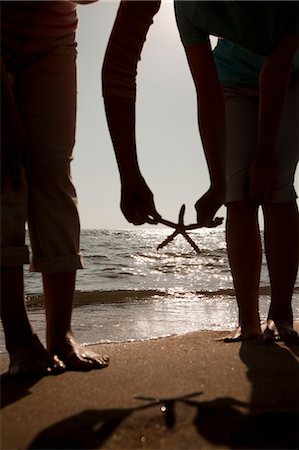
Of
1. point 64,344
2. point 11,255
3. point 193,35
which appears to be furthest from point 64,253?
point 193,35

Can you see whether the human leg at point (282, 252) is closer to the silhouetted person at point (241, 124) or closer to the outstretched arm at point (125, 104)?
the silhouetted person at point (241, 124)

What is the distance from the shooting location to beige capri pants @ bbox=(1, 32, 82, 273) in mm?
2064

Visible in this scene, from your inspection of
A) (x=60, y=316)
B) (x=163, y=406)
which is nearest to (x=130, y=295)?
(x=60, y=316)

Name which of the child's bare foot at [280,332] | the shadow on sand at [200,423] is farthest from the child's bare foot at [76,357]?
the child's bare foot at [280,332]

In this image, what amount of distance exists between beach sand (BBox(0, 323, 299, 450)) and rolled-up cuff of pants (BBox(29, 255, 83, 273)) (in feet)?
1.24

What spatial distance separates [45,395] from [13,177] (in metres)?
0.73

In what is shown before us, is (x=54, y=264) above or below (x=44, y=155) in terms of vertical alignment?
below

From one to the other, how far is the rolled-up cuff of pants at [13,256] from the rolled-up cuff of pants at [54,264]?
87 mm

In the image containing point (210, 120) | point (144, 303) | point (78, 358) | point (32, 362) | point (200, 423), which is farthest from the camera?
point (144, 303)

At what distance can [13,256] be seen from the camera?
6.53ft

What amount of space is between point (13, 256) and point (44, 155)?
1.25ft

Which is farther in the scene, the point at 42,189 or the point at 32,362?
the point at 42,189

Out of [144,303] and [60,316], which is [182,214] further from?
[144,303]

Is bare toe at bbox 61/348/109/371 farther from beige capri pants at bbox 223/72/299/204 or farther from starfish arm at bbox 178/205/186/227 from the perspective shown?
→ beige capri pants at bbox 223/72/299/204
